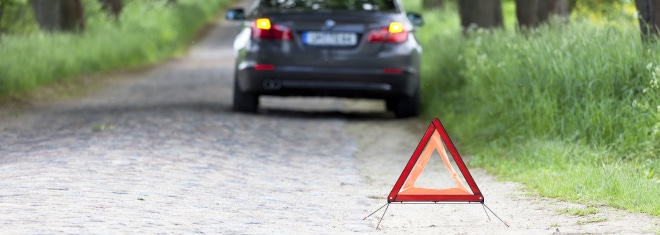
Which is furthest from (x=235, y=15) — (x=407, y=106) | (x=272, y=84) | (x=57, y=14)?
(x=57, y=14)

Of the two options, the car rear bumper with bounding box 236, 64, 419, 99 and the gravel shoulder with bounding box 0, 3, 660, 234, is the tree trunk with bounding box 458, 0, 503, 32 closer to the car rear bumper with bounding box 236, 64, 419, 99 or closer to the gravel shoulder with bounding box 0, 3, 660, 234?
the gravel shoulder with bounding box 0, 3, 660, 234

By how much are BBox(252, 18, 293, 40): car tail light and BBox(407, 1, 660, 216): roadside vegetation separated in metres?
1.90

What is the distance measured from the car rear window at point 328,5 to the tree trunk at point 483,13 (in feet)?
17.2

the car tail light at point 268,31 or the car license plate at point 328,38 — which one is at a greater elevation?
the car tail light at point 268,31

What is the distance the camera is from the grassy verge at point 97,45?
65.4ft

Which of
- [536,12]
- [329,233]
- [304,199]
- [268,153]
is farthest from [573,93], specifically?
[536,12]

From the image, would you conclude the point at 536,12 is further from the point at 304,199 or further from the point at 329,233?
the point at 329,233

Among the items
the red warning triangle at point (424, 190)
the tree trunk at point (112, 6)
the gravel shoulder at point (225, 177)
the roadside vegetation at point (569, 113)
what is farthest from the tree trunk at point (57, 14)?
the red warning triangle at point (424, 190)

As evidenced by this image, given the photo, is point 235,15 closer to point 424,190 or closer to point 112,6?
point 424,190

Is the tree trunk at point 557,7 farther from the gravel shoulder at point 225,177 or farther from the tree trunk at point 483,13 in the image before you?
the gravel shoulder at point 225,177

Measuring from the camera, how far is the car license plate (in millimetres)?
14867

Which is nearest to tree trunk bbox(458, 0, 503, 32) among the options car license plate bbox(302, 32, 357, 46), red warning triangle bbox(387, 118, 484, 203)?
car license plate bbox(302, 32, 357, 46)

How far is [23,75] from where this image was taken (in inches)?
768

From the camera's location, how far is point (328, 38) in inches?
586
